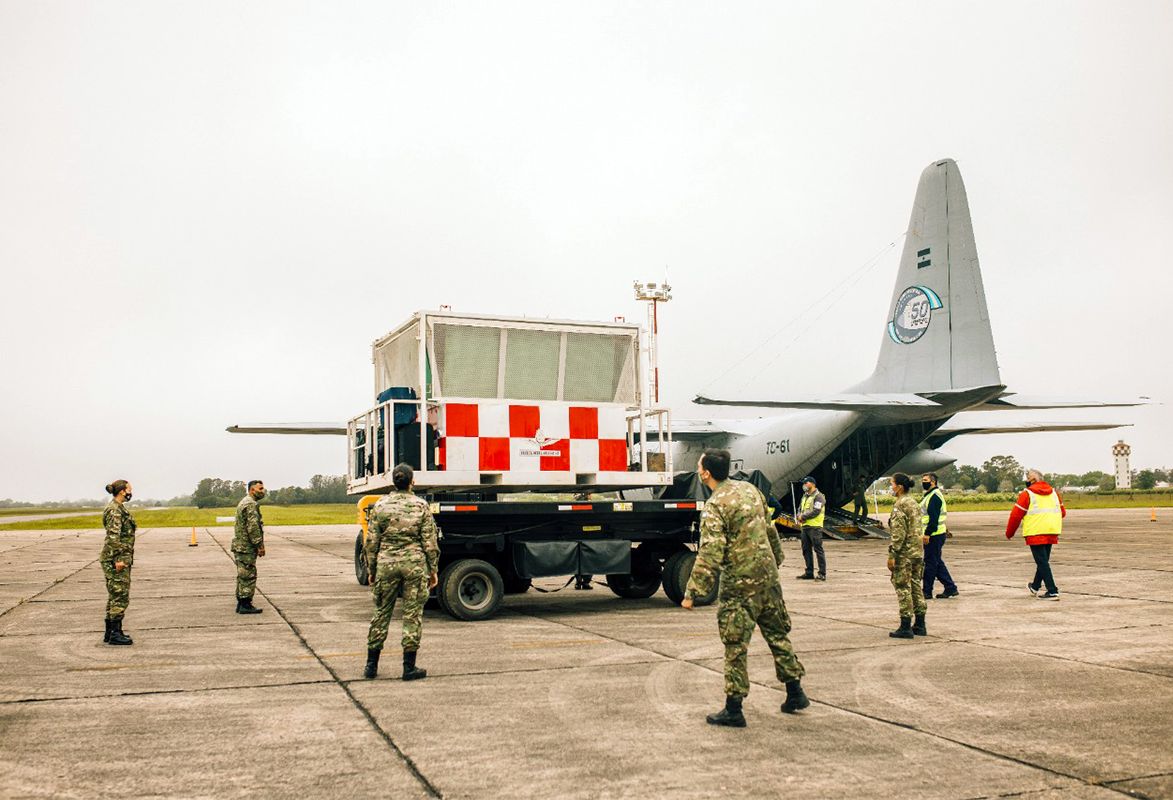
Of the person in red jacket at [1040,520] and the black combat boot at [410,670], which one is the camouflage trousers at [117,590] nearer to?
the black combat boot at [410,670]

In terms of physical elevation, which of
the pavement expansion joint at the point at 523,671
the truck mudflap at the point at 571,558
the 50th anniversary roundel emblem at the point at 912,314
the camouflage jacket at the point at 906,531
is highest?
the 50th anniversary roundel emblem at the point at 912,314

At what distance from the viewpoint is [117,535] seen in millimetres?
10570

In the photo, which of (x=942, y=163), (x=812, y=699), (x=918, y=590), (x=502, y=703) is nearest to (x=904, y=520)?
(x=918, y=590)

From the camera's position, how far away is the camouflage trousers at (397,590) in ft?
26.7

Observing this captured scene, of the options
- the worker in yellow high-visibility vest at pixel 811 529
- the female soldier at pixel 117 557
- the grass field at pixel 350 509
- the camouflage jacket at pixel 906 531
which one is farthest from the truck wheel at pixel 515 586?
the grass field at pixel 350 509

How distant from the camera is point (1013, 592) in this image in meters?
14.4

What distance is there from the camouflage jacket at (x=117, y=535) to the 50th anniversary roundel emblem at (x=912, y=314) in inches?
847

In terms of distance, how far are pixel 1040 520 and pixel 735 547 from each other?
861cm

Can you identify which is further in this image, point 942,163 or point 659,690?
point 942,163

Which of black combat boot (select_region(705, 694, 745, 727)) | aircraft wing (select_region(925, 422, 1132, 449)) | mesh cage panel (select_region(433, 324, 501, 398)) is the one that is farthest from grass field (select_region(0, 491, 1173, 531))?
black combat boot (select_region(705, 694, 745, 727))

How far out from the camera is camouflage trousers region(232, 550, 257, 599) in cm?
1294

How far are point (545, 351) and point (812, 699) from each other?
660 cm

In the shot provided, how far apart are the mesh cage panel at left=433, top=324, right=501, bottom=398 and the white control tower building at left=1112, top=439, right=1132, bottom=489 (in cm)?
9843

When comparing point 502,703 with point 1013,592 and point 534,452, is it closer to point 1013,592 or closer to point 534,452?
point 534,452
